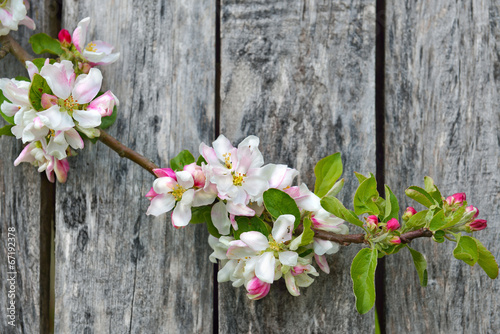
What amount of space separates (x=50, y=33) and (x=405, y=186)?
3.15 ft

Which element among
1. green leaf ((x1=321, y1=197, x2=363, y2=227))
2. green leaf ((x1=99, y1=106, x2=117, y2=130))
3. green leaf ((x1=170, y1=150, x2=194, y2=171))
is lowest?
green leaf ((x1=321, y1=197, x2=363, y2=227))

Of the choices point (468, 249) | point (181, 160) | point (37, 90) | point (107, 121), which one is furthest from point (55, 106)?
point (468, 249)

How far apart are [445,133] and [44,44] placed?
0.98 metres

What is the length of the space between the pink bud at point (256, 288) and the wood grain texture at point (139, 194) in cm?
16

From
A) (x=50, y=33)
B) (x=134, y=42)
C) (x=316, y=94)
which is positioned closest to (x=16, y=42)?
(x=50, y=33)

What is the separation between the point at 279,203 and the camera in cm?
93

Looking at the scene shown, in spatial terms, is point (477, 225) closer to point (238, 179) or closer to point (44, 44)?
point (238, 179)

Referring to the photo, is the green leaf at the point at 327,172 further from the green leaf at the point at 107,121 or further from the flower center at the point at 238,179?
the green leaf at the point at 107,121

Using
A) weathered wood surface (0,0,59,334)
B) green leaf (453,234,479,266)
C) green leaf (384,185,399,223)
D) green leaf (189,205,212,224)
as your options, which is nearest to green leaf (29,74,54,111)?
weathered wood surface (0,0,59,334)

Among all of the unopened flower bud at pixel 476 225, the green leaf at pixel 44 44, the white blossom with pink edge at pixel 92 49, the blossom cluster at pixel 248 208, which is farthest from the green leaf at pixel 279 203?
the green leaf at pixel 44 44

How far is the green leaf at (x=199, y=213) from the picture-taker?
101 cm

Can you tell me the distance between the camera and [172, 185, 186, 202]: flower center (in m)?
0.94

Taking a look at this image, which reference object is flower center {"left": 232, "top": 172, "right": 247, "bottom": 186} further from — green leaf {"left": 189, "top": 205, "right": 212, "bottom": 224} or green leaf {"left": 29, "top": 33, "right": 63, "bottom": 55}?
green leaf {"left": 29, "top": 33, "right": 63, "bottom": 55}

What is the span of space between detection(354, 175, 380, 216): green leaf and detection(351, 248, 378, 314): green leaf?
79 millimetres
